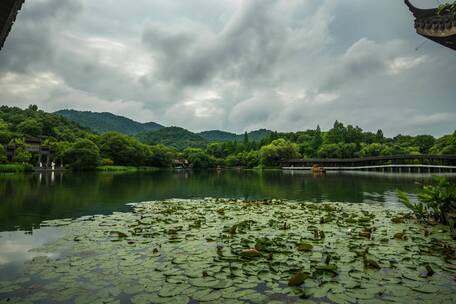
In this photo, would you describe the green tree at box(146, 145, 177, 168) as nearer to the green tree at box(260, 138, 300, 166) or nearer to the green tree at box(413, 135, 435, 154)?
the green tree at box(260, 138, 300, 166)

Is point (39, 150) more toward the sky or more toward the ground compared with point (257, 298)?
more toward the sky

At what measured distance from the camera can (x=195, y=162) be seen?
420 ft

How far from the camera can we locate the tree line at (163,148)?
224ft

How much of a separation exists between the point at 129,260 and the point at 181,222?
427 cm

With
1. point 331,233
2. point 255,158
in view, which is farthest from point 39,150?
point 255,158

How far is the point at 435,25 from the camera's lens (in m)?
9.13

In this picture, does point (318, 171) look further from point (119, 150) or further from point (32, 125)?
point (32, 125)

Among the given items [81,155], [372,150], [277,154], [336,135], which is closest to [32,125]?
[81,155]

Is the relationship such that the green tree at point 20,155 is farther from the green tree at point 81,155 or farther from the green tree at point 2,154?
the green tree at point 81,155

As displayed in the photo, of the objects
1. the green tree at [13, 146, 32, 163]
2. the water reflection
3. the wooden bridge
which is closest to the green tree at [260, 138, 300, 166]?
the wooden bridge

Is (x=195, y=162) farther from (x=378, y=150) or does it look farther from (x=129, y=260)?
(x=129, y=260)

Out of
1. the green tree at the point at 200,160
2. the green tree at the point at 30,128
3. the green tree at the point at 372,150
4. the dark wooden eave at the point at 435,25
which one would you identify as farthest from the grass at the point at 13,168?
the green tree at the point at 372,150

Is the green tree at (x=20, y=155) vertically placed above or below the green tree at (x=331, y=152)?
below

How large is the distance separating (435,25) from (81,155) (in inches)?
2814
